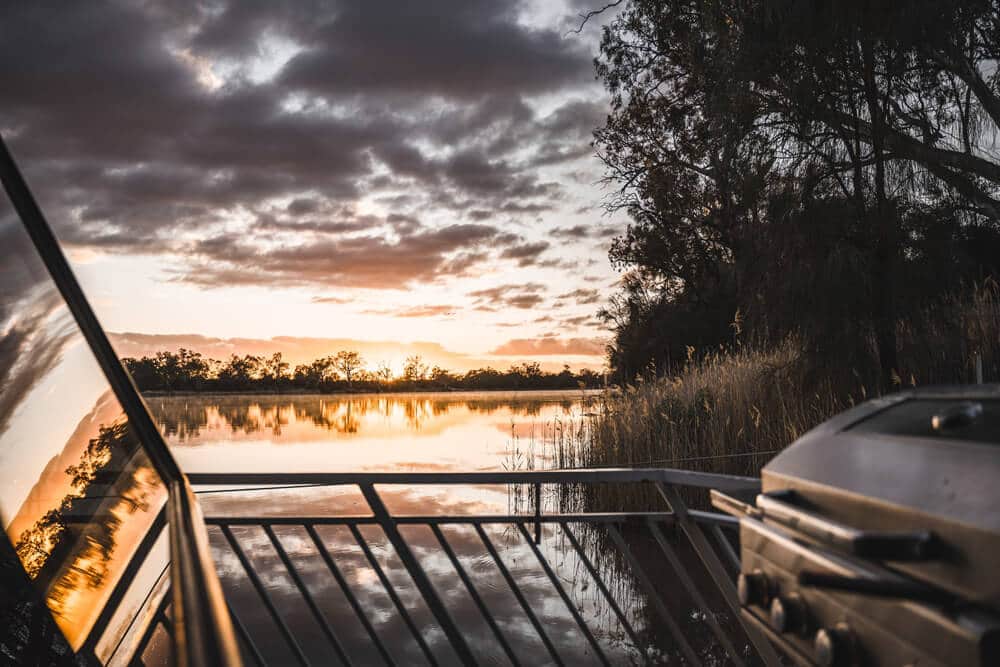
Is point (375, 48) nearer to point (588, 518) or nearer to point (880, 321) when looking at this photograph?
point (880, 321)

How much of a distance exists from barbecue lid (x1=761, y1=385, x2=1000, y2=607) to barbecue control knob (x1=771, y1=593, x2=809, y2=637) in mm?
161

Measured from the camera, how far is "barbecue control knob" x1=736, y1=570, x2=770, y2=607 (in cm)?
133

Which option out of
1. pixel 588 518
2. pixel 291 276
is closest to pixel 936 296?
pixel 588 518

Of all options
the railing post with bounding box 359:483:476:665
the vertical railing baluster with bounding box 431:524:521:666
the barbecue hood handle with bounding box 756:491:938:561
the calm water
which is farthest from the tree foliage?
the barbecue hood handle with bounding box 756:491:938:561

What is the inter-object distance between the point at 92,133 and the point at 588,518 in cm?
187

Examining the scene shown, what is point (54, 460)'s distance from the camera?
2.61 feet

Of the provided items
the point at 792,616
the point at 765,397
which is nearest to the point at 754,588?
the point at 792,616

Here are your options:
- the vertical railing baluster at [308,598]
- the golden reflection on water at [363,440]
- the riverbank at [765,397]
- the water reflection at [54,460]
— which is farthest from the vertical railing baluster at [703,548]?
the golden reflection on water at [363,440]

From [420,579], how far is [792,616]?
58.1 inches

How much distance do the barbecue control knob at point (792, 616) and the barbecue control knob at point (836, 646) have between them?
0.12 metres

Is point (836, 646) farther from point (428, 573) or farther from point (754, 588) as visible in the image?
point (428, 573)

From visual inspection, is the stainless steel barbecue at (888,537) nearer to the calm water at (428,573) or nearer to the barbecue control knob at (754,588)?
the barbecue control knob at (754,588)

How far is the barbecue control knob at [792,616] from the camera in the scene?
1.19 metres

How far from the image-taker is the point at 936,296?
5.96 m
